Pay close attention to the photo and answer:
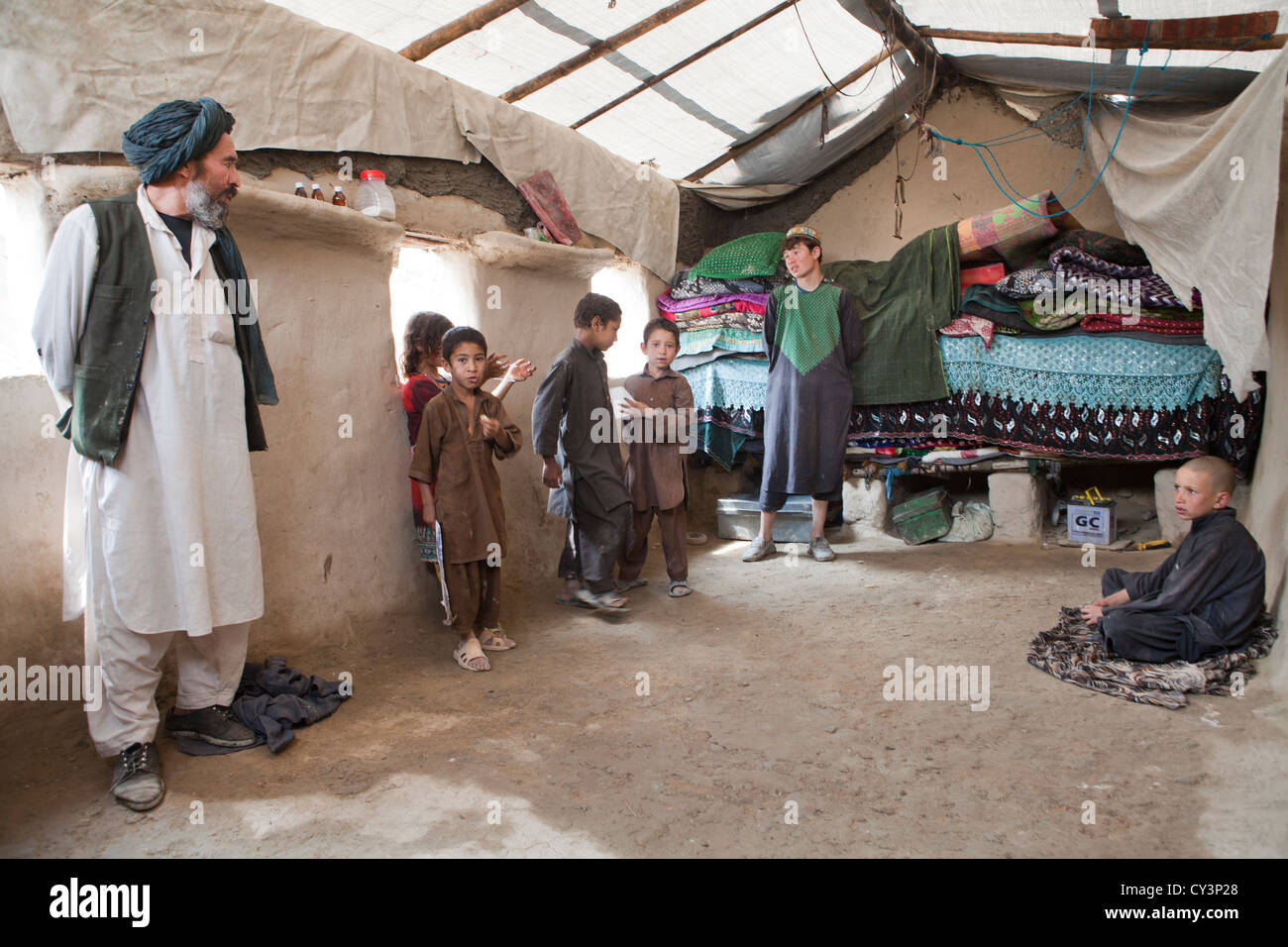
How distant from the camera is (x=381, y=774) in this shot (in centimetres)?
244

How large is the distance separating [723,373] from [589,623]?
251cm

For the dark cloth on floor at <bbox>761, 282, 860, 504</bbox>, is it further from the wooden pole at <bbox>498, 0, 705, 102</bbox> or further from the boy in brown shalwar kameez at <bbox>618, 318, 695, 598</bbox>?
the wooden pole at <bbox>498, 0, 705, 102</bbox>

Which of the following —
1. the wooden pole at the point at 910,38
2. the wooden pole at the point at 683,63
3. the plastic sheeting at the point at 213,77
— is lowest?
the plastic sheeting at the point at 213,77

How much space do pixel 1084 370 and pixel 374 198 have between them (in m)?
4.15

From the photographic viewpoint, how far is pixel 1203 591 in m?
3.05

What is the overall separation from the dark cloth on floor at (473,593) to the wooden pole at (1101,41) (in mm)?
3891

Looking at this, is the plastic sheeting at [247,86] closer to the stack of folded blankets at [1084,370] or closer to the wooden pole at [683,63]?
the wooden pole at [683,63]

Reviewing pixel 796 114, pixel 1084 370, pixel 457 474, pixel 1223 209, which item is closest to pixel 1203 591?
pixel 1223 209

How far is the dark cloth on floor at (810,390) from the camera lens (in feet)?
17.3

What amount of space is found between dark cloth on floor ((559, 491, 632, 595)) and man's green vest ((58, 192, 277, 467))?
216 cm

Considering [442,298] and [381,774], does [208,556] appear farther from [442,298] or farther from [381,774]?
[442,298]

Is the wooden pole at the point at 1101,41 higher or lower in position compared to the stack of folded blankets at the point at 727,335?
higher

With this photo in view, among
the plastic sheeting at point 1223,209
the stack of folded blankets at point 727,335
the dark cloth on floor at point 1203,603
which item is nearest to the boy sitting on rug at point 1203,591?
the dark cloth on floor at point 1203,603

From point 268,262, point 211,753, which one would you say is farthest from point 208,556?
point 268,262
